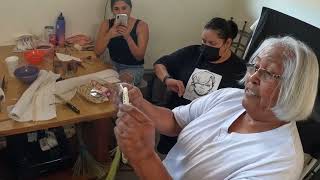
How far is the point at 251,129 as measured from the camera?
3.78 ft

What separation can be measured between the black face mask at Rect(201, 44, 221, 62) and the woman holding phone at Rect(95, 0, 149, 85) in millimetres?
535

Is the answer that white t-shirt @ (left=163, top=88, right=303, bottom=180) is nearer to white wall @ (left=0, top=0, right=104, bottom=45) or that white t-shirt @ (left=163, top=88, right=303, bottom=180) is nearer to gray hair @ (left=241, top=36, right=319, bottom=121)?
gray hair @ (left=241, top=36, right=319, bottom=121)

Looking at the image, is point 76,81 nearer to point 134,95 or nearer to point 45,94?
point 45,94

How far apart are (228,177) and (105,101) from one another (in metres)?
0.82

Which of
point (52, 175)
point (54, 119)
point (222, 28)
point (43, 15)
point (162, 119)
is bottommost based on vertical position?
point (52, 175)

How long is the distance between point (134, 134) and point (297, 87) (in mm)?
523

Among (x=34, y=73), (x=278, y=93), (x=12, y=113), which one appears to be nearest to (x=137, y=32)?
(x=34, y=73)

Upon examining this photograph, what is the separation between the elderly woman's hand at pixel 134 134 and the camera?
3.08ft

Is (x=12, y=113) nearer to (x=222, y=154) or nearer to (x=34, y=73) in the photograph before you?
(x=34, y=73)

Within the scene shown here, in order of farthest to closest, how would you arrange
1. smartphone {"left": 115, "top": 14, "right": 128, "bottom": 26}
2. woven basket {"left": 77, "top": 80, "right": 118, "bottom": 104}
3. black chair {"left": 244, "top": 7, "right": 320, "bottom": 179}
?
smartphone {"left": 115, "top": 14, "right": 128, "bottom": 26}
woven basket {"left": 77, "top": 80, "right": 118, "bottom": 104}
black chair {"left": 244, "top": 7, "right": 320, "bottom": 179}

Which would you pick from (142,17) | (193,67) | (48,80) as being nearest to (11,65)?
(48,80)

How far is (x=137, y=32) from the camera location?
2.38 m

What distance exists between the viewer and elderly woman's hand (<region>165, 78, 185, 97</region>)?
6.45 feet

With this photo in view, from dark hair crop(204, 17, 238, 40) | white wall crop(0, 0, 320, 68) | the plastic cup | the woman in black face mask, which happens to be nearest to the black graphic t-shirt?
the woman in black face mask
